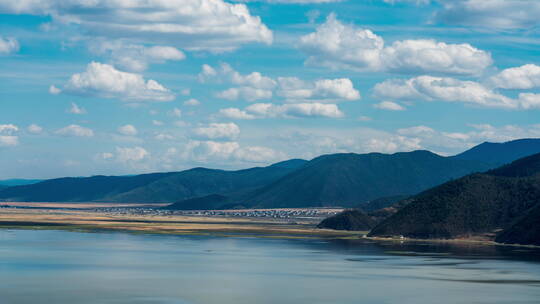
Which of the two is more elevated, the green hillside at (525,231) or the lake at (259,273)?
the green hillside at (525,231)

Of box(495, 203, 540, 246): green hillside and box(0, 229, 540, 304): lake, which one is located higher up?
box(495, 203, 540, 246): green hillside

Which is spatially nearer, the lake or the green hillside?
the lake

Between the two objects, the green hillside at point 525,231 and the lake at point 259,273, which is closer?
the lake at point 259,273

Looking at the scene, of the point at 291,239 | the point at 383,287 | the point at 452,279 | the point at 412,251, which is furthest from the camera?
the point at 291,239

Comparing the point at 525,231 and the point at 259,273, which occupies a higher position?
the point at 525,231

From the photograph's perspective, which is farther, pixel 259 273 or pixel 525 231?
pixel 525 231

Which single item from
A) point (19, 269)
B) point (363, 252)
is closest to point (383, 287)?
point (19, 269)

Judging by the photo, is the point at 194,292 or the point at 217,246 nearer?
the point at 194,292

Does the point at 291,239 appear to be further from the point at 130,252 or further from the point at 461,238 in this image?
the point at 130,252
